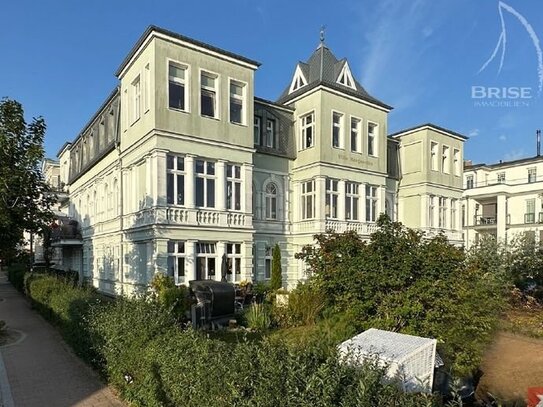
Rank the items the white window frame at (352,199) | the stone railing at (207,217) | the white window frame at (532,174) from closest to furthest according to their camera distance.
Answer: the stone railing at (207,217) → the white window frame at (352,199) → the white window frame at (532,174)

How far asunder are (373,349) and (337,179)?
17.4 metres

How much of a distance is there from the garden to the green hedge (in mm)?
12

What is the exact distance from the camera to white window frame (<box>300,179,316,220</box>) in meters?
21.7

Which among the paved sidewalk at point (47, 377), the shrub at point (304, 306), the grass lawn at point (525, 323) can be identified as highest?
the shrub at point (304, 306)

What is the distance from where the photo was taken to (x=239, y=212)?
60.6ft

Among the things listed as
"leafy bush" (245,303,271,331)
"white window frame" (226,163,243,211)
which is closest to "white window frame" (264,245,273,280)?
"white window frame" (226,163,243,211)

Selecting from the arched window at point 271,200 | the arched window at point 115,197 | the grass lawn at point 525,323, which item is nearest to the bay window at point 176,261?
the arched window at point 271,200

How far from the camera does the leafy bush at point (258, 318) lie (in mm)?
12508

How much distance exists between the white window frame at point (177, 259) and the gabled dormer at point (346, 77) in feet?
46.1

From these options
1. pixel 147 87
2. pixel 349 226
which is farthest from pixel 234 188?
pixel 349 226

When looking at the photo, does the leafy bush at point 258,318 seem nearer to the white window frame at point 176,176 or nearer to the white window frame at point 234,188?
the white window frame at point 176,176

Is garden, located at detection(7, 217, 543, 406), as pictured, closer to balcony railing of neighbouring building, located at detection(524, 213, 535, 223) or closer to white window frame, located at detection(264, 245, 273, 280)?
white window frame, located at detection(264, 245, 273, 280)

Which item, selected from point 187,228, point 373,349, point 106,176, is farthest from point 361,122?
point 373,349

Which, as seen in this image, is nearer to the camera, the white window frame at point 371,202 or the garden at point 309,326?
the garden at point 309,326
